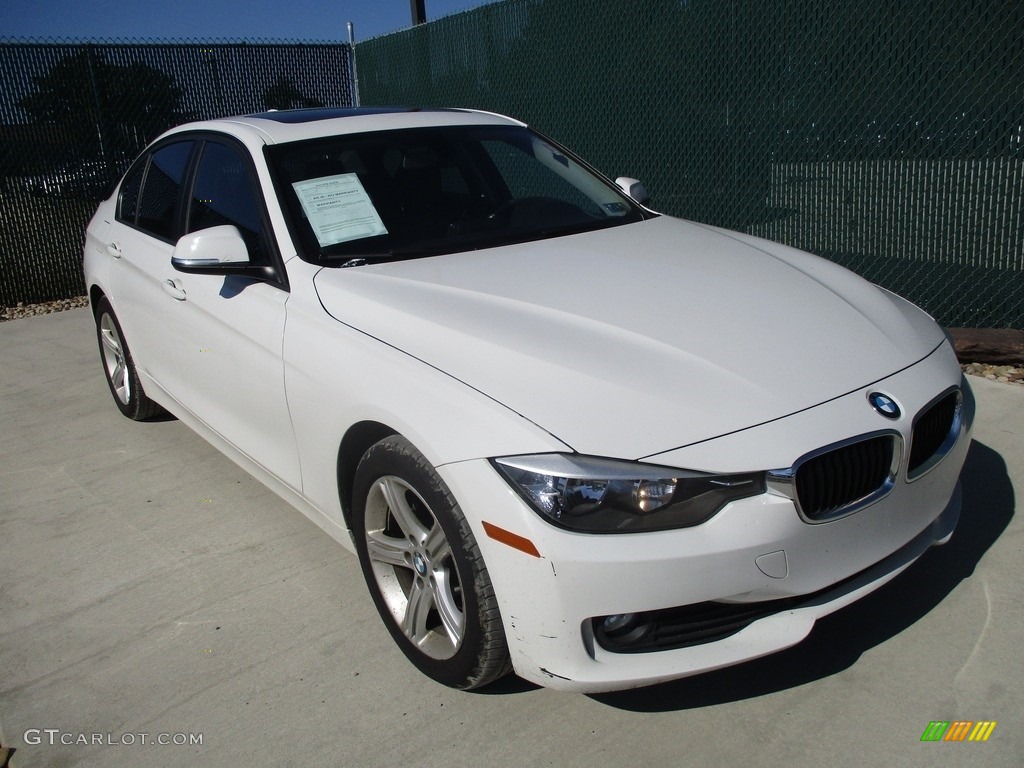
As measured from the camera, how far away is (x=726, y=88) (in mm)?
6918

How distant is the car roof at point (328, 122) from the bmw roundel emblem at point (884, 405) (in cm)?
229

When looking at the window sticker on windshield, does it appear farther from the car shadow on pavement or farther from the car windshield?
the car shadow on pavement

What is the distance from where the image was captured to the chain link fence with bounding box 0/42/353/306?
9.25m

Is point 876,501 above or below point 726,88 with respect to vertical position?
below

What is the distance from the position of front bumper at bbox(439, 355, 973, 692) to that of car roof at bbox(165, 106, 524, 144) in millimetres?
1956

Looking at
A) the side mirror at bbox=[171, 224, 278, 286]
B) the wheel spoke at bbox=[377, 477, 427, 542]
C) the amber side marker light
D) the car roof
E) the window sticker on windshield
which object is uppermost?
the car roof

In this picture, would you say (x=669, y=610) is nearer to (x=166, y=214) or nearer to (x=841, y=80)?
(x=166, y=214)

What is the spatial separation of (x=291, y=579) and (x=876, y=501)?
213 centimetres

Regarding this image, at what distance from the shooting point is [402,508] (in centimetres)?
265

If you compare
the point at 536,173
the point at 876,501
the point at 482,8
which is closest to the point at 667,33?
the point at 482,8

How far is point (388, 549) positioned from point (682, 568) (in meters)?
1.01

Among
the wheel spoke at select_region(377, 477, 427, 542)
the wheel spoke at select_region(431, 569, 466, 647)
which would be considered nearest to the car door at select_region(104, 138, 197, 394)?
the wheel spoke at select_region(377, 477, 427, 542)

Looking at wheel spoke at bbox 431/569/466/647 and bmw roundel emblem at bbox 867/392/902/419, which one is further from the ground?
bmw roundel emblem at bbox 867/392/902/419

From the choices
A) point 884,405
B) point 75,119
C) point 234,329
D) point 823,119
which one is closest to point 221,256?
point 234,329
